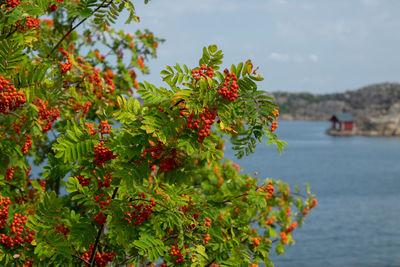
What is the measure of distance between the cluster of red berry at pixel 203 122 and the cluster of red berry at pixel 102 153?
76cm

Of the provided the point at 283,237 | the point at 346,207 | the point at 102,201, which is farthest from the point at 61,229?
the point at 346,207

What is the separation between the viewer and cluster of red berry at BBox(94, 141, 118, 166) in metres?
3.63

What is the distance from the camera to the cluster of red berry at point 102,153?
363cm

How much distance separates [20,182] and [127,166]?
10.8 feet

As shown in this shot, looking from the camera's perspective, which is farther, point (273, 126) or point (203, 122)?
point (273, 126)

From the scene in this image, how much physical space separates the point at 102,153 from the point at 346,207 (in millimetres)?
40155

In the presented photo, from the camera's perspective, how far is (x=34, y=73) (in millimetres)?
4180

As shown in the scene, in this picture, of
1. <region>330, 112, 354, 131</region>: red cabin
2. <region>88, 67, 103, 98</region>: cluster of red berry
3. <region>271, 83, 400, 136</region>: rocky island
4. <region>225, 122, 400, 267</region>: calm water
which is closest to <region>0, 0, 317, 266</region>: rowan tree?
<region>88, 67, 103, 98</region>: cluster of red berry

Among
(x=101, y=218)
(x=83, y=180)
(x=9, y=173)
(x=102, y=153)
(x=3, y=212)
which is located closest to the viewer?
(x=102, y=153)

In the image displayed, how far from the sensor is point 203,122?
334 cm

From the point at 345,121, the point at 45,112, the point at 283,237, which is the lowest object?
the point at 283,237

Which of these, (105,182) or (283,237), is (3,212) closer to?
(105,182)

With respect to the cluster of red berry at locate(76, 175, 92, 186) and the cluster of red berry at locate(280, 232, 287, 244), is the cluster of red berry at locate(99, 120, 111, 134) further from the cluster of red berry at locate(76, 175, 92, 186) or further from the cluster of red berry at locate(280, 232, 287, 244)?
the cluster of red berry at locate(280, 232, 287, 244)

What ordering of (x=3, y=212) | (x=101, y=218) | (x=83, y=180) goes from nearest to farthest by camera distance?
(x=101, y=218) → (x=83, y=180) → (x=3, y=212)
